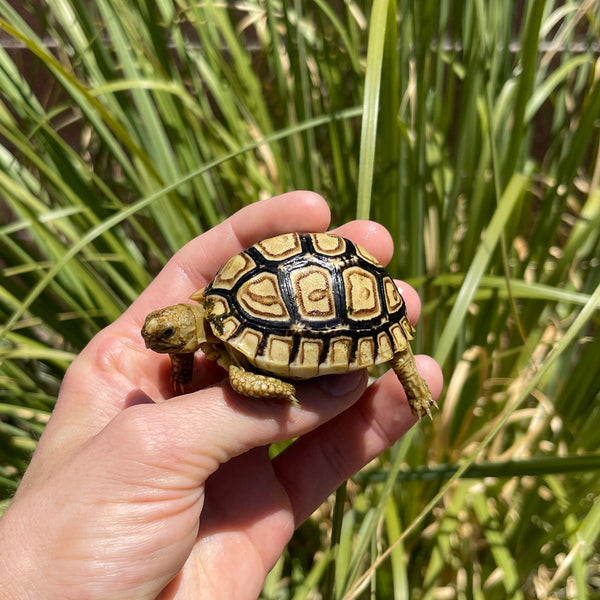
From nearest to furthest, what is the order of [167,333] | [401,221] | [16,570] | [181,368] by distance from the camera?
[16,570] → [167,333] → [181,368] → [401,221]

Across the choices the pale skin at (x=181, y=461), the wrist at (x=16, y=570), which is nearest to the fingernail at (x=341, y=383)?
the pale skin at (x=181, y=461)

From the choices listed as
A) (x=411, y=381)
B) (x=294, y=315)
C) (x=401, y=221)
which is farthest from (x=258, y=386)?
(x=401, y=221)

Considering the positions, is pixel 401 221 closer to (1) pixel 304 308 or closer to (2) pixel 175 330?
(1) pixel 304 308

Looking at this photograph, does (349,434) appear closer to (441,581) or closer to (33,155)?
(441,581)

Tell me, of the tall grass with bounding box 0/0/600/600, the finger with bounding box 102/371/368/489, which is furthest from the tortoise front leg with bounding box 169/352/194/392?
the tall grass with bounding box 0/0/600/600

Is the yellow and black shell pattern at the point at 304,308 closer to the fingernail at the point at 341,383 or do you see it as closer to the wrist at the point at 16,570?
the fingernail at the point at 341,383

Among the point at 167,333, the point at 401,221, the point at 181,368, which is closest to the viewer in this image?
the point at 167,333
